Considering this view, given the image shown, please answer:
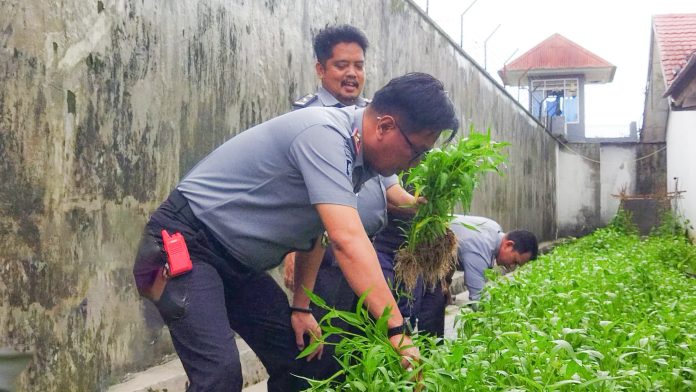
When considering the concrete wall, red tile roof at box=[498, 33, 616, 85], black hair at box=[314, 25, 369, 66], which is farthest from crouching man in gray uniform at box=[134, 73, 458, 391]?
red tile roof at box=[498, 33, 616, 85]

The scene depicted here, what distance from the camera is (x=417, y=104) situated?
102 inches

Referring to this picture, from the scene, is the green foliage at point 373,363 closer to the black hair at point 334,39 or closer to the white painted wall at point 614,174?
the black hair at point 334,39

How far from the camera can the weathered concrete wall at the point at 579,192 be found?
2350 centimetres

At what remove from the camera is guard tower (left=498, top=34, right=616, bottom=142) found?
3281cm

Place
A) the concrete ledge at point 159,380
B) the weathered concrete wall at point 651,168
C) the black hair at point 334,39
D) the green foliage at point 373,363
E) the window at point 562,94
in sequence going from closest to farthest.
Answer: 1. the green foliage at point 373,363
2. the concrete ledge at point 159,380
3. the black hair at point 334,39
4. the weathered concrete wall at point 651,168
5. the window at point 562,94

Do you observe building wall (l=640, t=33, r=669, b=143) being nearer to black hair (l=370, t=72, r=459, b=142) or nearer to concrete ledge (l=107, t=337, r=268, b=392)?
concrete ledge (l=107, t=337, r=268, b=392)

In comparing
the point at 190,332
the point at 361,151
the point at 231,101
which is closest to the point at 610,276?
the point at 231,101

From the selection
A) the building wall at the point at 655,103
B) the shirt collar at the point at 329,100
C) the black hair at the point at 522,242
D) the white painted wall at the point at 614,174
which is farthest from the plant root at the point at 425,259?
the building wall at the point at 655,103

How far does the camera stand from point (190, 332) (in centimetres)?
256

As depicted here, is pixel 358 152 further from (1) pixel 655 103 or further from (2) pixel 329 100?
(1) pixel 655 103

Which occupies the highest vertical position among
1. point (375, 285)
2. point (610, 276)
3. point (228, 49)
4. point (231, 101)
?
point (228, 49)

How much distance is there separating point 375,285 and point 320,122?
1.80 feet

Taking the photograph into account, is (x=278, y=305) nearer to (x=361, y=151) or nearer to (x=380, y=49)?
(x=361, y=151)

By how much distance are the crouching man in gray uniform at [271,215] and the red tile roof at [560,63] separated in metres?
30.5
